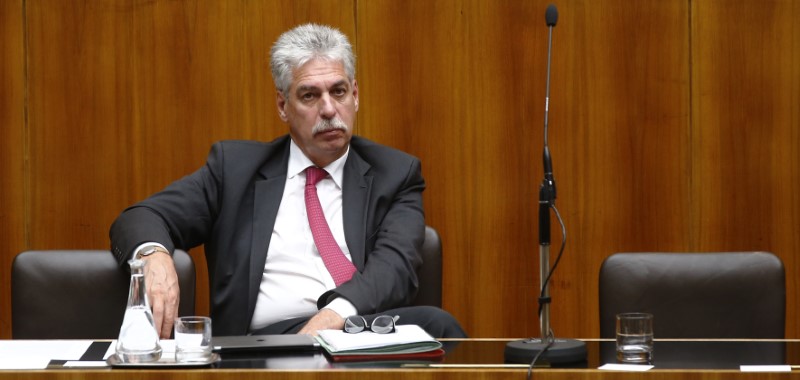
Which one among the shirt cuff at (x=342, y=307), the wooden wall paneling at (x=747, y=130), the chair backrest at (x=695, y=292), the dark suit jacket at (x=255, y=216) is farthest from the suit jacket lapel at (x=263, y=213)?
the wooden wall paneling at (x=747, y=130)

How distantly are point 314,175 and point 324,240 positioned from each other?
0.25m

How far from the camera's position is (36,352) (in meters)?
2.04

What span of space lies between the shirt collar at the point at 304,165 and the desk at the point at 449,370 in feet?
4.09

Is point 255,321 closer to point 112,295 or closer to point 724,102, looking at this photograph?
point 112,295

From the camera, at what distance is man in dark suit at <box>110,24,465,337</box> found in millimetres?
2922

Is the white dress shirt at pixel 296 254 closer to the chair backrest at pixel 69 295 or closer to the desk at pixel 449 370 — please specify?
the chair backrest at pixel 69 295

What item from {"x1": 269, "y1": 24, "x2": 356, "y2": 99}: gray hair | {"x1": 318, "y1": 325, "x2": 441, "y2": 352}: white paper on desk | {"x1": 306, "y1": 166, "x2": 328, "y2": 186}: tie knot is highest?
{"x1": 269, "y1": 24, "x2": 356, "y2": 99}: gray hair

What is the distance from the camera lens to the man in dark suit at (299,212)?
9.59 ft

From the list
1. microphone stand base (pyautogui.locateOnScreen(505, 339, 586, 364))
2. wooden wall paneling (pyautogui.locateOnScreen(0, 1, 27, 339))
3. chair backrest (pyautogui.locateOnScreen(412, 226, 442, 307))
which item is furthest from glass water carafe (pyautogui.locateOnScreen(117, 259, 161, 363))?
wooden wall paneling (pyautogui.locateOnScreen(0, 1, 27, 339))

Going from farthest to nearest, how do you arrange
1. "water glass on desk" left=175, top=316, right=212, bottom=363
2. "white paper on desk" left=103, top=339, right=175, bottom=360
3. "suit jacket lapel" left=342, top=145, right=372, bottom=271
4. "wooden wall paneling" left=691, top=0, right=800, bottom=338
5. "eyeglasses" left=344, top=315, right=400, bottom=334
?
1. "wooden wall paneling" left=691, top=0, right=800, bottom=338
2. "suit jacket lapel" left=342, top=145, right=372, bottom=271
3. "eyeglasses" left=344, top=315, right=400, bottom=334
4. "white paper on desk" left=103, top=339, right=175, bottom=360
5. "water glass on desk" left=175, top=316, right=212, bottom=363

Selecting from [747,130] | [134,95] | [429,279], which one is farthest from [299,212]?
[747,130]

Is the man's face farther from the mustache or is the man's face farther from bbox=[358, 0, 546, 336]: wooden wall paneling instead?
bbox=[358, 0, 546, 336]: wooden wall paneling

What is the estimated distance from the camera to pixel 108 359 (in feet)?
6.31

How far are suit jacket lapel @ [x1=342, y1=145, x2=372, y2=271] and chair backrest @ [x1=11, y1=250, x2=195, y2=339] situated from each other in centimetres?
51
